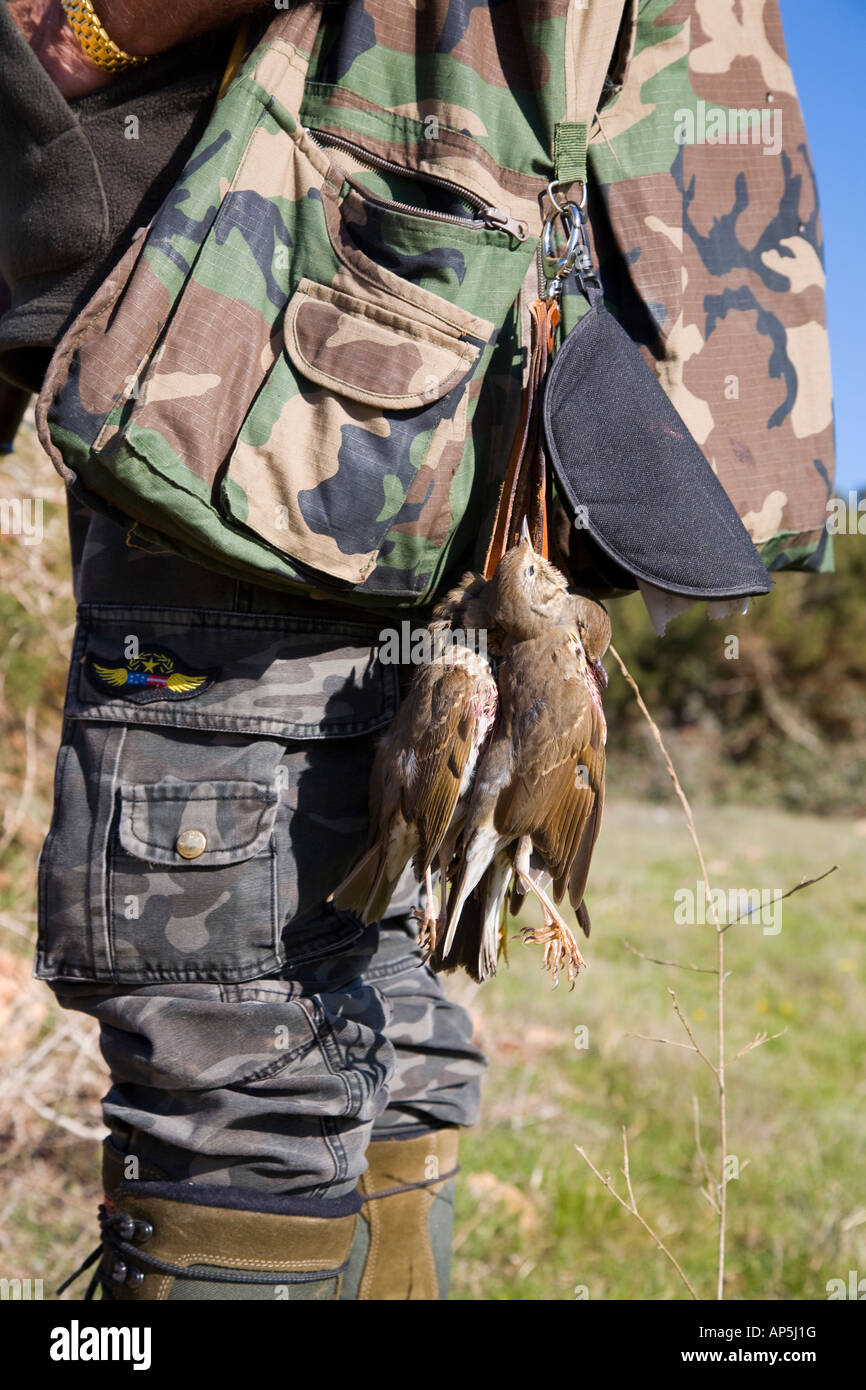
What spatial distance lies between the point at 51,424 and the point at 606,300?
0.79m

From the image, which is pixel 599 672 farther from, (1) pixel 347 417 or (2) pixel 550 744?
(1) pixel 347 417

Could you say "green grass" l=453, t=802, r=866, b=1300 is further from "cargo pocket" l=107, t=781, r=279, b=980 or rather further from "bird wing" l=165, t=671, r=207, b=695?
"bird wing" l=165, t=671, r=207, b=695

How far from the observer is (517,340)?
1466 mm

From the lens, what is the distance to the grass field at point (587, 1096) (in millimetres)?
2529

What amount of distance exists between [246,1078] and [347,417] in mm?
843

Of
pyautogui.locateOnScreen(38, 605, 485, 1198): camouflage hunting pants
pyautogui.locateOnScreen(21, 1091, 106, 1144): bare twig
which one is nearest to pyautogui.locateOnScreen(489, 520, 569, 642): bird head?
pyautogui.locateOnScreen(38, 605, 485, 1198): camouflage hunting pants

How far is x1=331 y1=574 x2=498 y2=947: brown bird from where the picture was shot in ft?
4.45

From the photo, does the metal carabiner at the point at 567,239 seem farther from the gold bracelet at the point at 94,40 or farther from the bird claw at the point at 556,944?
the bird claw at the point at 556,944

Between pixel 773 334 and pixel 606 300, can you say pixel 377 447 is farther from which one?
pixel 773 334

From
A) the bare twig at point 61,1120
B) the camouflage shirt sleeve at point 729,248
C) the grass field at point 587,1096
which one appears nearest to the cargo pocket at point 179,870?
the camouflage shirt sleeve at point 729,248

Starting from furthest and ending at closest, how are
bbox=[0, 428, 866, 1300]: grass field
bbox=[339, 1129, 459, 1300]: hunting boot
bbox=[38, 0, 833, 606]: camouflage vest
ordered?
1. bbox=[0, 428, 866, 1300]: grass field
2. bbox=[339, 1129, 459, 1300]: hunting boot
3. bbox=[38, 0, 833, 606]: camouflage vest

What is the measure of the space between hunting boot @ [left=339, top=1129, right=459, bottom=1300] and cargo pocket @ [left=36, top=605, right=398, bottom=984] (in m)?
0.53

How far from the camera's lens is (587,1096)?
3352mm
